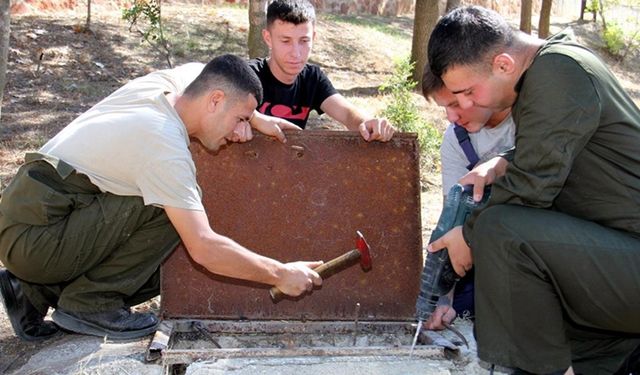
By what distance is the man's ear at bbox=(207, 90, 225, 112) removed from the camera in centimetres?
341

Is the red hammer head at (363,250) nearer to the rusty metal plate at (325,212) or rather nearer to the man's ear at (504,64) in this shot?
the rusty metal plate at (325,212)

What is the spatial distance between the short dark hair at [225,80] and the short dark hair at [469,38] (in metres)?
0.87

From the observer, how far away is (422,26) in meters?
10.9

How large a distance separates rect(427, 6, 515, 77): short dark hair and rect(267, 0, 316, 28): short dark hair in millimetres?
1725

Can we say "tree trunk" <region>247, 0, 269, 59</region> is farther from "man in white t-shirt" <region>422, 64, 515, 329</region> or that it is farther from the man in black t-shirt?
"man in white t-shirt" <region>422, 64, 515, 329</region>

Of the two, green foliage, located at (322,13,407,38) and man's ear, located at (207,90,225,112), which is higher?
man's ear, located at (207,90,225,112)

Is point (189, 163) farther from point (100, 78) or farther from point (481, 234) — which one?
point (100, 78)

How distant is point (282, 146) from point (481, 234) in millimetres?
1214

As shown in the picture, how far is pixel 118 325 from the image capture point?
351 cm

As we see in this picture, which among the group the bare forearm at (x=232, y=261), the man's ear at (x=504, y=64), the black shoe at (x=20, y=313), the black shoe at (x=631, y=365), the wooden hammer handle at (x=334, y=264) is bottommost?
the black shoe at (x=20, y=313)

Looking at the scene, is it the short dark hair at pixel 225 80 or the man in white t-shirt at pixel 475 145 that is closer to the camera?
the short dark hair at pixel 225 80

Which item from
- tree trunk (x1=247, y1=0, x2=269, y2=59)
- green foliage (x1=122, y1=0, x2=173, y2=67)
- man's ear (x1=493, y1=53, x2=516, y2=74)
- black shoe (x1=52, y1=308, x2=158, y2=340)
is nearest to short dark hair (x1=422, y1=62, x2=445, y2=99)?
man's ear (x1=493, y1=53, x2=516, y2=74)

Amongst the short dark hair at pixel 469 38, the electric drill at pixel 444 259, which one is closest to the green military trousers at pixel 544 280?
the electric drill at pixel 444 259

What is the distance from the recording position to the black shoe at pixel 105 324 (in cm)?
349
